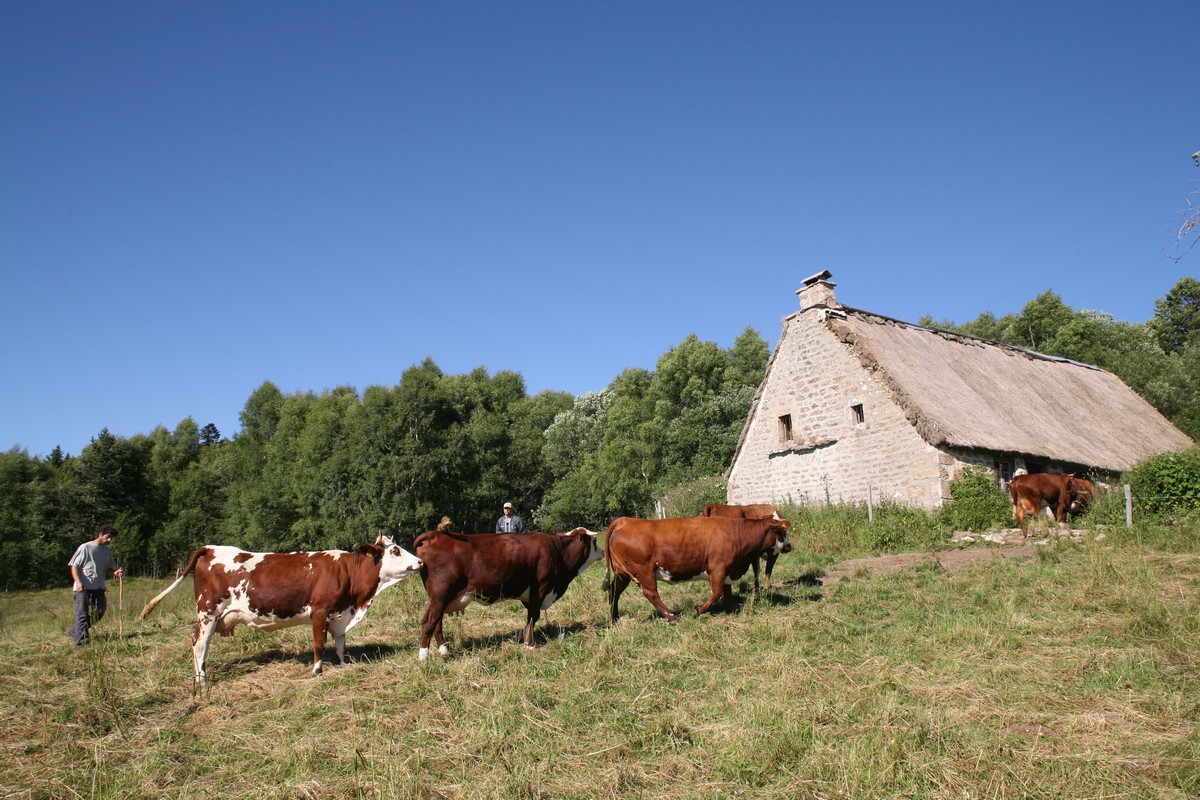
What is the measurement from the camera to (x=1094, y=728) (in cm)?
563

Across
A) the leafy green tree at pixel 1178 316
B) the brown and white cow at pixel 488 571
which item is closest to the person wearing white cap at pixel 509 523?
the brown and white cow at pixel 488 571

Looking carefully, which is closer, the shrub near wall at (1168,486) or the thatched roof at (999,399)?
the shrub near wall at (1168,486)

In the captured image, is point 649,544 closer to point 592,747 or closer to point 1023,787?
point 592,747

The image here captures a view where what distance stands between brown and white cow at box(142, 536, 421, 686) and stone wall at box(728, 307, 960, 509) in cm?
1547

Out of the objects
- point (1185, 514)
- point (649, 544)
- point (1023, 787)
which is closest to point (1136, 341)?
point (1185, 514)

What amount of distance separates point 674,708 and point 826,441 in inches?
689

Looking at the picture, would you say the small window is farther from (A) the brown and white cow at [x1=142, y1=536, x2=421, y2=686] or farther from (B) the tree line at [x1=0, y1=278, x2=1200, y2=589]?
(A) the brown and white cow at [x1=142, y1=536, x2=421, y2=686]

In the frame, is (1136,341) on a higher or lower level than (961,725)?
higher

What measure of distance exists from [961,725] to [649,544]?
5.12 metres

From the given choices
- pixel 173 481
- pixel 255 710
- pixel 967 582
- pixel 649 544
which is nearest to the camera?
pixel 255 710

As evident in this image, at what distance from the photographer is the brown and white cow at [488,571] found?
28.3 ft

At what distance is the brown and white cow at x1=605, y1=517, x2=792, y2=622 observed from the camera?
1030cm

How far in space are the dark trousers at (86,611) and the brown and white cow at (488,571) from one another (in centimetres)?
516

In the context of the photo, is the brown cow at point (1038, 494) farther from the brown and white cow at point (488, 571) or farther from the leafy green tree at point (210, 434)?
the leafy green tree at point (210, 434)
